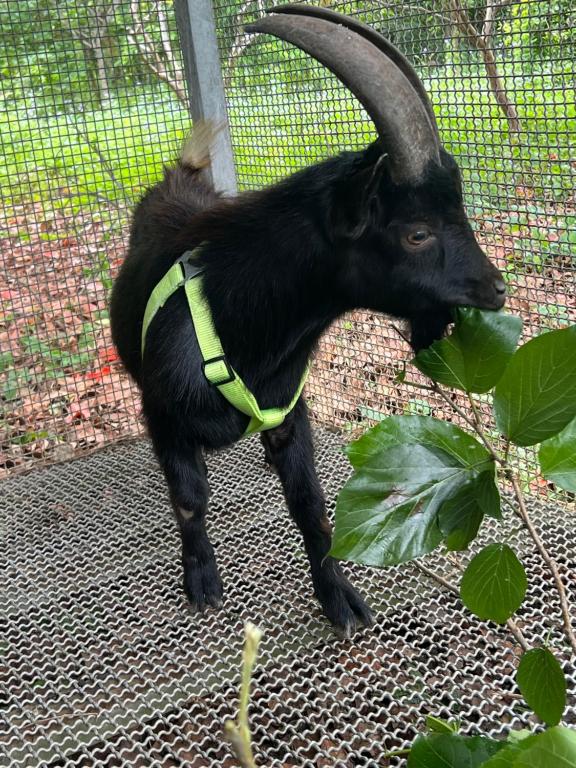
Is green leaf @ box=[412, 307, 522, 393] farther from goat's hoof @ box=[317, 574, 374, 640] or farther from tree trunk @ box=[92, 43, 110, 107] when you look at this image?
tree trunk @ box=[92, 43, 110, 107]

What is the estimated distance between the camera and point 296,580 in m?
2.77

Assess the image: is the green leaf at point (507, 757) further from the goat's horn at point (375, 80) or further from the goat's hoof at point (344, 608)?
the goat's hoof at point (344, 608)

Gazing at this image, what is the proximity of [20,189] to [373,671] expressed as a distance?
2.81 meters

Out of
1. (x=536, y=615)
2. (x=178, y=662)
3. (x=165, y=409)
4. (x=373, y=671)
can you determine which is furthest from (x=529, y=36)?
(x=178, y=662)

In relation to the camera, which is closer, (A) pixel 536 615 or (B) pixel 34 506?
(A) pixel 536 615

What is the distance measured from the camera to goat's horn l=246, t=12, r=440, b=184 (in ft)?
5.88

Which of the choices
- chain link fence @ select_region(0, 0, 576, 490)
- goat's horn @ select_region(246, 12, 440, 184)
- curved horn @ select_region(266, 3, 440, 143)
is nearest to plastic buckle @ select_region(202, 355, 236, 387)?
goat's horn @ select_region(246, 12, 440, 184)

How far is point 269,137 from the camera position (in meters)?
3.71

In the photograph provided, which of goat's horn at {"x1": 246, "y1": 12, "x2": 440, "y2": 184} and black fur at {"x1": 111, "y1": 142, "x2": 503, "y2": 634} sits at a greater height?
goat's horn at {"x1": 246, "y1": 12, "x2": 440, "y2": 184}

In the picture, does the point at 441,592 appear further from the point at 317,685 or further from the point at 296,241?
the point at 296,241

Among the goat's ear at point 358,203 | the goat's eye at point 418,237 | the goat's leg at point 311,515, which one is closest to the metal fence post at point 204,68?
the goat's leg at point 311,515

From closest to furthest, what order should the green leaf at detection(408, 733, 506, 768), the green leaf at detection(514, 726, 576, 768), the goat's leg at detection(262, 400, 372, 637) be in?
1. the green leaf at detection(514, 726, 576, 768)
2. the green leaf at detection(408, 733, 506, 768)
3. the goat's leg at detection(262, 400, 372, 637)

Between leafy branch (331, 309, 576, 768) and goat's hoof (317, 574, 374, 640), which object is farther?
goat's hoof (317, 574, 374, 640)

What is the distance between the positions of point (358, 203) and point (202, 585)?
4.53 ft
